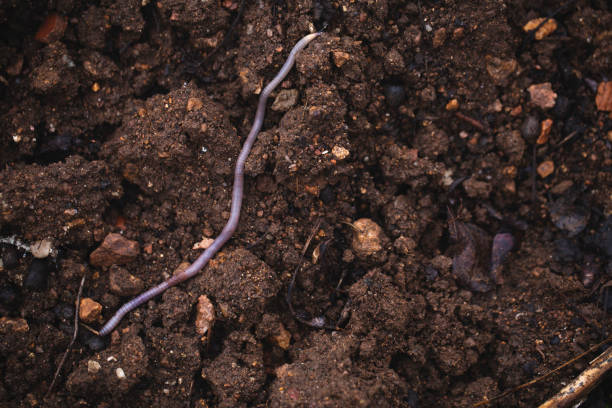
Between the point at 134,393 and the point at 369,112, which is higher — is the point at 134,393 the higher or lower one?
the lower one

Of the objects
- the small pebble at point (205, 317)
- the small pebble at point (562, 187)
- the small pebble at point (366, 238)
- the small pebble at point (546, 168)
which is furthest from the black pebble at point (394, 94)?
the small pebble at point (205, 317)

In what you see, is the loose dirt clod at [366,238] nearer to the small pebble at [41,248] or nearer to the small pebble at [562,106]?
the small pebble at [562,106]

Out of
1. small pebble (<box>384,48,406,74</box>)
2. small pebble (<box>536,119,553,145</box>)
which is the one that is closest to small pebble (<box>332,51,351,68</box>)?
small pebble (<box>384,48,406,74</box>)

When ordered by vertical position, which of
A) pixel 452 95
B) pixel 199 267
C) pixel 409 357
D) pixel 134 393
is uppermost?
pixel 452 95

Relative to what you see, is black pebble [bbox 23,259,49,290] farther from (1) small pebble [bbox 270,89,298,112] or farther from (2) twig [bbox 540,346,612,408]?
(2) twig [bbox 540,346,612,408]

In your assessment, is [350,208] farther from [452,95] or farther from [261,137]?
[452,95]

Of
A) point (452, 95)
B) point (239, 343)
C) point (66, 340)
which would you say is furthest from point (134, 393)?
point (452, 95)
